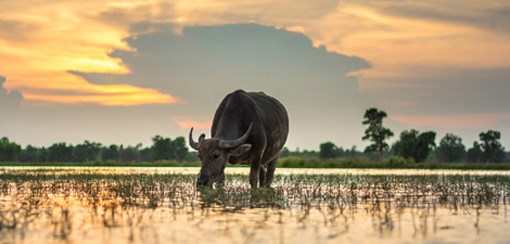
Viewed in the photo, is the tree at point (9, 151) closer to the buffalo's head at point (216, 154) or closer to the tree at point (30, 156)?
the tree at point (30, 156)

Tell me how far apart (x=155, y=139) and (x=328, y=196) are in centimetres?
17855

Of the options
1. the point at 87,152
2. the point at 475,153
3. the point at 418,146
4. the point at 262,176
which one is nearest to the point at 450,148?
the point at 475,153

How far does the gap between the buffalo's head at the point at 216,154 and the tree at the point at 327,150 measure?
161086 millimetres

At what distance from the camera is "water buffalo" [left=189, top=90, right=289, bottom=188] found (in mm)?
19016

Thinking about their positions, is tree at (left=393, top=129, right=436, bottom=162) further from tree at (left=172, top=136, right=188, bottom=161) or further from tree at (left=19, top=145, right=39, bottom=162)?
tree at (left=19, top=145, right=39, bottom=162)

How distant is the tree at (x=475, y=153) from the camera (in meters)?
165

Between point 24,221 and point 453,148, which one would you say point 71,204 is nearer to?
point 24,221

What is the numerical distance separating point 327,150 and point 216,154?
16274 centimetres

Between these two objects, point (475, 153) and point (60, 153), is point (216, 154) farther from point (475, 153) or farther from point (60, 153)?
point (60, 153)

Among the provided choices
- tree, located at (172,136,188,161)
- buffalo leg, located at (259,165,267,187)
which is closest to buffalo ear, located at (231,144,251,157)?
buffalo leg, located at (259,165,267,187)

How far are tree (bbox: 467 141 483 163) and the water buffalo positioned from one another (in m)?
149

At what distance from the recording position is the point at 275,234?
32.0 ft

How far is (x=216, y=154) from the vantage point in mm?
19031

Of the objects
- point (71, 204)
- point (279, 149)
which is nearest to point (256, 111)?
point (279, 149)
